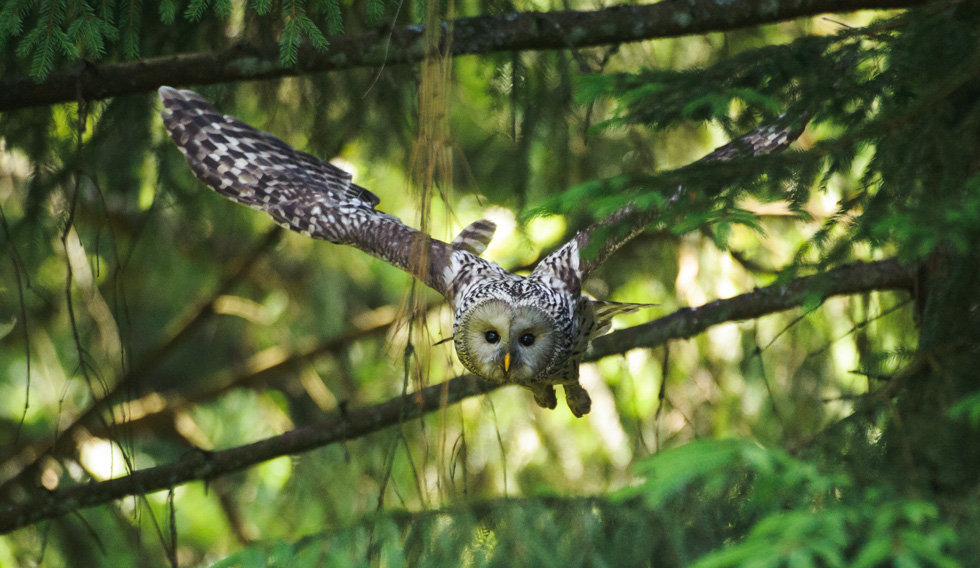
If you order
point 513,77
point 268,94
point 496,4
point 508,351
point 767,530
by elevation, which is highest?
point 268,94

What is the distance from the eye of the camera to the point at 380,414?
3.55m

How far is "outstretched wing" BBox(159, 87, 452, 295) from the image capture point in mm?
3338

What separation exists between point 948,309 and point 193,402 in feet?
13.9

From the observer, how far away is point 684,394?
14.4 feet

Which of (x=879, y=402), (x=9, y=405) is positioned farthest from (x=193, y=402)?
(x=879, y=402)

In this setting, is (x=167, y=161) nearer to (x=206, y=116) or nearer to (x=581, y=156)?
(x=206, y=116)

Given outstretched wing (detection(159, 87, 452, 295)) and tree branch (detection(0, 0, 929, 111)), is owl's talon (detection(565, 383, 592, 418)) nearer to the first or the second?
outstretched wing (detection(159, 87, 452, 295))

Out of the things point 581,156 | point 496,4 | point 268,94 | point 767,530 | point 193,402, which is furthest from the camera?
point 193,402

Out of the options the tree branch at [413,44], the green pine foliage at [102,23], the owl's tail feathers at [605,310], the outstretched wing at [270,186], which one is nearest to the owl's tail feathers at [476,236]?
the outstretched wing at [270,186]

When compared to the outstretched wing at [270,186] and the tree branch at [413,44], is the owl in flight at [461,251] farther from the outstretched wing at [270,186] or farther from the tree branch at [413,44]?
the tree branch at [413,44]

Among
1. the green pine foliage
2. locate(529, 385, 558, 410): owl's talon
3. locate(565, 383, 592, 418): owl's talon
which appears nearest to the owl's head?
locate(529, 385, 558, 410): owl's talon

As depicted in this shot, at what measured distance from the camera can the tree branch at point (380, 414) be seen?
11.0ft

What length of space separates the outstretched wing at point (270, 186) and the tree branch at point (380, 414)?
2.02ft

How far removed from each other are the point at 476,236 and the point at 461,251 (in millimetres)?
118
